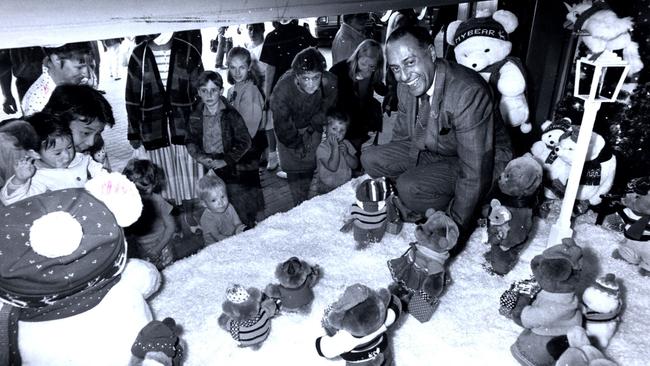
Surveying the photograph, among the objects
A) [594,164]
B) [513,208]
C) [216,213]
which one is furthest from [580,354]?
[216,213]

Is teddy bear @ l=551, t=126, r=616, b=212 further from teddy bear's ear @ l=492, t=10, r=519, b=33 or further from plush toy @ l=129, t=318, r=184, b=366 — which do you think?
plush toy @ l=129, t=318, r=184, b=366

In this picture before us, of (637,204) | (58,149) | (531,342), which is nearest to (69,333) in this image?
(58,149)

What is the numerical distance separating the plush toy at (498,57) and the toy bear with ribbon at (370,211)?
0.91 m

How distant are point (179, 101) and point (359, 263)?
112 cm

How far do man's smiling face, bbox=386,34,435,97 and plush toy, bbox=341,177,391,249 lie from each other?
404 millimetres

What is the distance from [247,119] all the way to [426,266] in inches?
51.4

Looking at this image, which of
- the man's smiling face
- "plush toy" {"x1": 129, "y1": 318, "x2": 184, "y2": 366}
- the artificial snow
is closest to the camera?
"plush toy" {"x1": 129, "y1": 318, "x2": 184, "y2": 366}

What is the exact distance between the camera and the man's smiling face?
4.83 ft

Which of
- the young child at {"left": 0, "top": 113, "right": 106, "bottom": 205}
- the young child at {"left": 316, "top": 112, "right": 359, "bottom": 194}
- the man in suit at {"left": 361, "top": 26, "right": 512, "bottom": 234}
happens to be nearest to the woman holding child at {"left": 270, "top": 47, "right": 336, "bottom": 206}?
the young child at {"left": 316, "top": 112, "right": 359, "bottom": 194}

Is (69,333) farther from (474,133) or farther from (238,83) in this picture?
(238,83)

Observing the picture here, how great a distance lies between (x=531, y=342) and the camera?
1217 mm

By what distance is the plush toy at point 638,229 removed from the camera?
1553mm

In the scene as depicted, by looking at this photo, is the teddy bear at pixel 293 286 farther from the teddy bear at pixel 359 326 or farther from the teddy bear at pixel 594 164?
the teddy bear at pixel 594 164

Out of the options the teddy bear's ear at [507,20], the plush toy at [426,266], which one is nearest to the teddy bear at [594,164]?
the teddy bear's ear at [507,20]
